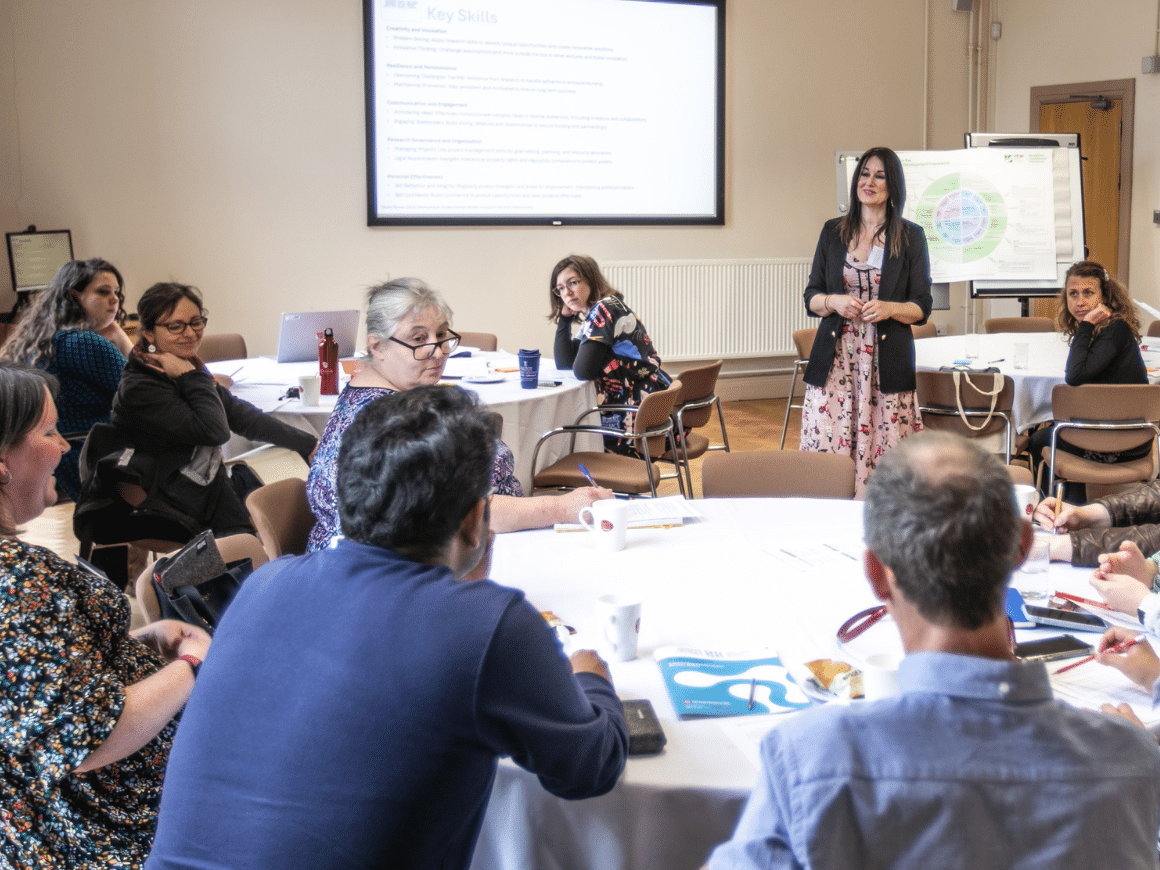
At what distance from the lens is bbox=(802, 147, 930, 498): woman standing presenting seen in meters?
4.19

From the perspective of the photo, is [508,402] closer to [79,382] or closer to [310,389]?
[310,389]

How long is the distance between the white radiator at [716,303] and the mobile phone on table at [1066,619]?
5959mm

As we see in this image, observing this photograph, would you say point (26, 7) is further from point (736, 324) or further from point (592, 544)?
point (592, 544)

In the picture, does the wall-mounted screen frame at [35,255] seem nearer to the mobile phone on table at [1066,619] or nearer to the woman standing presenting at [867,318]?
the woman standing presenting at [867,318]

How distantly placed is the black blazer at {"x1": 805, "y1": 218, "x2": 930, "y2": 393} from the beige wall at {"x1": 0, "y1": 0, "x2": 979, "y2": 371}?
3.26 m

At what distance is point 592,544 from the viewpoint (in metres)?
2.20

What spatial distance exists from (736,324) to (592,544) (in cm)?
604

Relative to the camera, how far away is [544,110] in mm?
7039

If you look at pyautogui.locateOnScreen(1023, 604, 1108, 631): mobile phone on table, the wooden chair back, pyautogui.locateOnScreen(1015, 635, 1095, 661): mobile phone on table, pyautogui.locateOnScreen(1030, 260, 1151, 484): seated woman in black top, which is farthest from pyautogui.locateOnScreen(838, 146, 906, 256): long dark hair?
pyautogui.locateOnScreen(1015, 635, 1095, 661): mobile phone on table

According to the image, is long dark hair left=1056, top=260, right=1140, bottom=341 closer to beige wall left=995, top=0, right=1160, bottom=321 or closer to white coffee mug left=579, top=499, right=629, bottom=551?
white coffee mug left=579, top=499, right=629, bottom=551

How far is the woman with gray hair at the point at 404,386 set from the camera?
2.24m

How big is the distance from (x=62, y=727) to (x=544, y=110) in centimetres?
629

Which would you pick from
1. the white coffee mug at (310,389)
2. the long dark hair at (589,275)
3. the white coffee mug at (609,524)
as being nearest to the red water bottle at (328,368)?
the white coffee mug at (310,389)

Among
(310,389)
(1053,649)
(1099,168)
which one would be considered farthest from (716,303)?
(1053,649)
